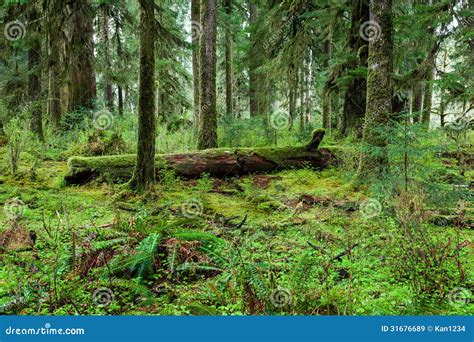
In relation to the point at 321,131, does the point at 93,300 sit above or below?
below

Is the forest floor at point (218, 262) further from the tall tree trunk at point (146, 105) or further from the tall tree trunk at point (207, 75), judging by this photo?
the tall tree trunk at point (207, 75)

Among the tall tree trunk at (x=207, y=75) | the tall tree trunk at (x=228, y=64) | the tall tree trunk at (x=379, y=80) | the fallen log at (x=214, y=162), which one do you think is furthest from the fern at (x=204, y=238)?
the tall tree trunk at (x=228, y=64)

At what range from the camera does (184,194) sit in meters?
7.58

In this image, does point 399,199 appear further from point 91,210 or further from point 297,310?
point 91,210

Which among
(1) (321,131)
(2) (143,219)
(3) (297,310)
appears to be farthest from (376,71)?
(3) (297,310)

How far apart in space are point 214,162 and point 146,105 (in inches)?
102

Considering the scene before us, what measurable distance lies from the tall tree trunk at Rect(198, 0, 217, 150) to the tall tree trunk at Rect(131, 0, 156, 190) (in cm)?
345

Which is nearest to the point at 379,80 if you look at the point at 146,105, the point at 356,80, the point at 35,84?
the point at 356,80

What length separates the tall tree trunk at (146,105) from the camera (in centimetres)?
676

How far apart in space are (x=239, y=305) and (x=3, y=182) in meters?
6.80

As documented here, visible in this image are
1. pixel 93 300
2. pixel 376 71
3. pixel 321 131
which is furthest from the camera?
pixel 321 131

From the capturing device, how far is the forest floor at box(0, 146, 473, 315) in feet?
10.7

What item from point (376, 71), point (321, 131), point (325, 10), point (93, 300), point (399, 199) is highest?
point (325, 10)

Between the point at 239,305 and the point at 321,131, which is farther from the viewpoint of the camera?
the point at 321,131
